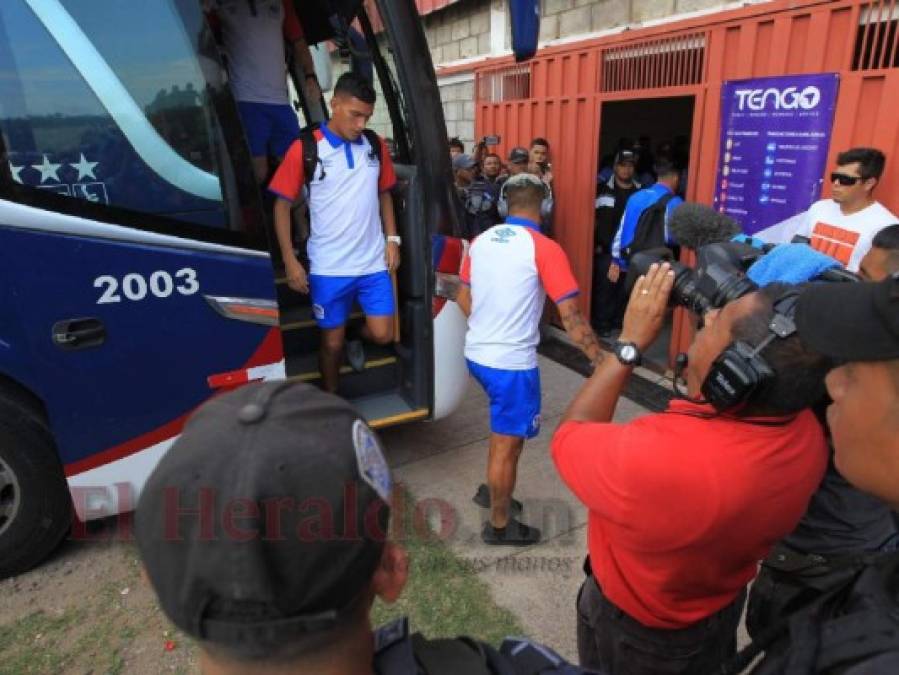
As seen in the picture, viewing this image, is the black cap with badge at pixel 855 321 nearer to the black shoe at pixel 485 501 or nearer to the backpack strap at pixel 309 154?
the black shoe at pixel 485 501

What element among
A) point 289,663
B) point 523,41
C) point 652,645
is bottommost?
point 652,645

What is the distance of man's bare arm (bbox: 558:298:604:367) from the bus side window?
4.90 ft

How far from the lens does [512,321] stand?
8.91 ft

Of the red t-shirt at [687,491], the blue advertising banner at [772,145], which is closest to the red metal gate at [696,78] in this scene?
the blue advertising banner at [772,145]

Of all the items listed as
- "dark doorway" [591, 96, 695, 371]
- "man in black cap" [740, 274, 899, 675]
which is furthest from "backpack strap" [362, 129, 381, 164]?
"dark doorway" [591, 96, 695, 371]

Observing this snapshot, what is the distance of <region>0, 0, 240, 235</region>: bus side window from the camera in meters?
2.27

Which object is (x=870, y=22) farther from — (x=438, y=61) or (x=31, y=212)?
(x=438, y=61)

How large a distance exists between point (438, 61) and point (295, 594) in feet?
29.6

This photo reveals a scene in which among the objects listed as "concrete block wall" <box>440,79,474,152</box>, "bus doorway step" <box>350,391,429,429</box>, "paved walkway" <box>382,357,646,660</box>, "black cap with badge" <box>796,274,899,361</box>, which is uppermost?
"concrete block wall" <box>440,79,474,152</box>

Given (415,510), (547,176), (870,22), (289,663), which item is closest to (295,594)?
(289,663)

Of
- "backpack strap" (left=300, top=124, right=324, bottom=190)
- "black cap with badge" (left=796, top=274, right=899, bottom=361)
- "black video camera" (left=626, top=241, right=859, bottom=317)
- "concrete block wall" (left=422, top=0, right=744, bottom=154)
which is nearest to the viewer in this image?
"black cap with badge" (left=796, top=274, right=899, bottom=361)

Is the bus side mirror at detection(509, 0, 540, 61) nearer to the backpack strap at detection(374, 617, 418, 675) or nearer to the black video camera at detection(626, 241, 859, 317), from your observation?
the black video camera at detection(626, 241, 859, 317)

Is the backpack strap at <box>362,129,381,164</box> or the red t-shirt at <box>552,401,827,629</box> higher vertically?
the backpack strap at <box>362,129,381,164</box>

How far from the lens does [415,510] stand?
3189mm
